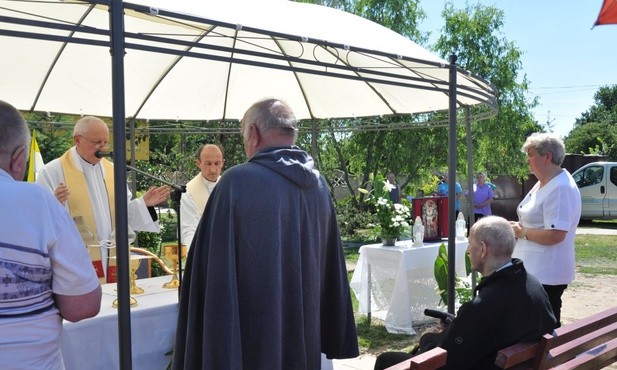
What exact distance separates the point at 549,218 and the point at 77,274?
3.07 m

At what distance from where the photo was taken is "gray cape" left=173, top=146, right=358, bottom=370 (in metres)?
2.17

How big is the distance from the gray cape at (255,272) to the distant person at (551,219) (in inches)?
85.7

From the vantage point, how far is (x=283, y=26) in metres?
2.96

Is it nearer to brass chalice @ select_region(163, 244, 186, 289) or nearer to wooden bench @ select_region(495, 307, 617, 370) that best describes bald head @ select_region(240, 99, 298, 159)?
wooden bench @ select_region(495, 307, 617, 370)

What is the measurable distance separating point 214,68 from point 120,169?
409 cm

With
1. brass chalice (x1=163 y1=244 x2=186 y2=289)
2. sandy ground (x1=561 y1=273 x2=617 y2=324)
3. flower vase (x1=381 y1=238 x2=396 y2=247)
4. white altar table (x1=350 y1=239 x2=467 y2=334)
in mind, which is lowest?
sandy ground (x1=561 y1=273 x2=617 y2=324)

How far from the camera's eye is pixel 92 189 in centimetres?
463

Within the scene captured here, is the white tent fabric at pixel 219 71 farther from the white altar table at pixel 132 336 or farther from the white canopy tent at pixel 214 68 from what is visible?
the white altar table at pixel 132 336

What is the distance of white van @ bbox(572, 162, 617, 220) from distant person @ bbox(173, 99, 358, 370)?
19646mm

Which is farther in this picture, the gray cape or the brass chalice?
the brass chalice

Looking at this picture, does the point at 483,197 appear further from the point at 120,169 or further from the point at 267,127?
the point at 120,169

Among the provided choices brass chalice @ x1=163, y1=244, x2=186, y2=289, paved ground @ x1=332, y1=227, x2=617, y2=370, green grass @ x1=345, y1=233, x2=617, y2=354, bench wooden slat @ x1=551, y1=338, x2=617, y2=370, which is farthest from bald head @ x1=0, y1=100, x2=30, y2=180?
green grass @ x1=345, y1=233, x2=617, y2=354

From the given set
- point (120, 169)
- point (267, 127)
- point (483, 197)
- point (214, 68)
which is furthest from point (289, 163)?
point (483, 197)

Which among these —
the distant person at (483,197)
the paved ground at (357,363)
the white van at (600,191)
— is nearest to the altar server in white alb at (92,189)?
the paved ground at (357,363)
